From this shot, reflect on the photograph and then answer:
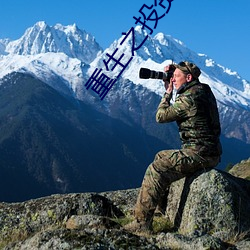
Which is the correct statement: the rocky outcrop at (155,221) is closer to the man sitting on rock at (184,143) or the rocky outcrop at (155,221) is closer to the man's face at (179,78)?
the man sitting on rock at (184,143)

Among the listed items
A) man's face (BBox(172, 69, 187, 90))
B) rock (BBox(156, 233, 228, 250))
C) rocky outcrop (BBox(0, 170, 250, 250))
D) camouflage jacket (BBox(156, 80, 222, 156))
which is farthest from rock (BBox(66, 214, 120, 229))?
man's face (BBox(172, 69, 187, 90))

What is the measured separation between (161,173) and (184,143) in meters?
0.87

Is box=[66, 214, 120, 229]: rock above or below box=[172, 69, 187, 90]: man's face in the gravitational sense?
below

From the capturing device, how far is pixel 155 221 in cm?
1134

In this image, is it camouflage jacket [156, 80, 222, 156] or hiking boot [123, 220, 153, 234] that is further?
camouflage jacket [156, 80, 222, 156]

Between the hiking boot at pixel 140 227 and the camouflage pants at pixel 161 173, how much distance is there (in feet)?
0.35

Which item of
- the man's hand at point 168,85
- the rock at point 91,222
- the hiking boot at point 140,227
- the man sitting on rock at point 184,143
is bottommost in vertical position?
the rock at point 91,222

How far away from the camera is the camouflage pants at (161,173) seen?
34.9 feet

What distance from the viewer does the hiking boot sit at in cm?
1034

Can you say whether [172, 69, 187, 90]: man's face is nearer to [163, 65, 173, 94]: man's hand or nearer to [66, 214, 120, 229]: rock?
[163, 65, 173, 94]: man's hand

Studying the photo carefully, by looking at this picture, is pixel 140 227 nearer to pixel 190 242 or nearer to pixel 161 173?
pixel 161 173

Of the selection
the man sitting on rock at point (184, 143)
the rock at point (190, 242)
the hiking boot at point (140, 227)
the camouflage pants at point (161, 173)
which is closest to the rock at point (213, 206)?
the camouflage pants at point (161, 173)

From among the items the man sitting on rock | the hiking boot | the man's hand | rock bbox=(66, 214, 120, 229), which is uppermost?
the man's hand

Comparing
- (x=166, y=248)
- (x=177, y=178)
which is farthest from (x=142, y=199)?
(x=166, y=248)
